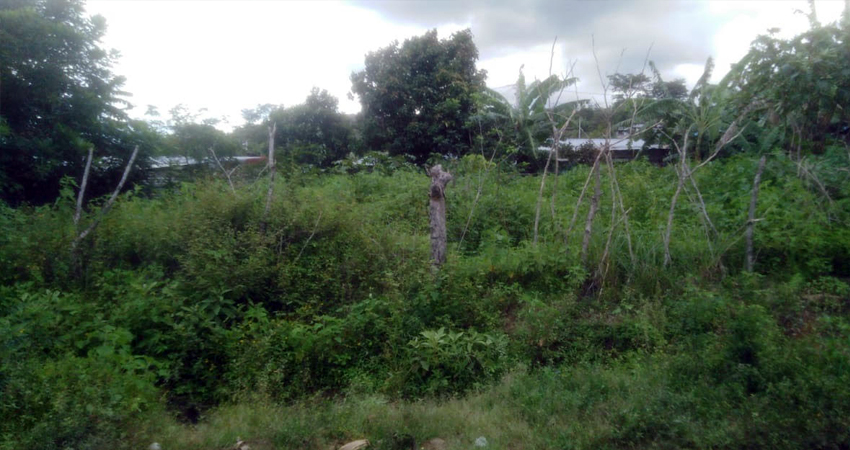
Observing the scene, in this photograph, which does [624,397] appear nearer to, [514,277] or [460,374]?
[460,374]

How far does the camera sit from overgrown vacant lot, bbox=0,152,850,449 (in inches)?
177

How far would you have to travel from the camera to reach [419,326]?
6.53 meters

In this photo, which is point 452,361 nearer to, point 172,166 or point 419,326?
point 419,326

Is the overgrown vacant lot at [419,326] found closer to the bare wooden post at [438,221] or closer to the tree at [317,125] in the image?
the bare wooden post at [438,221]

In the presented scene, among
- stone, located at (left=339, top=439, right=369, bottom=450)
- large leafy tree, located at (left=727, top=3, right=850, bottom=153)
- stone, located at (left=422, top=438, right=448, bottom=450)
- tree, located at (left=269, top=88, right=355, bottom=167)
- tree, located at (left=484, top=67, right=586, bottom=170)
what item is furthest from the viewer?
tree, located at (left=269, top=88, right=355, bottom=167)

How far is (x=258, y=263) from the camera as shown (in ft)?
23.4

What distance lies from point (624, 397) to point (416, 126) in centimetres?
1270

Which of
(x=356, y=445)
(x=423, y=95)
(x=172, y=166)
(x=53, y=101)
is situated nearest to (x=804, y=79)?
(x=356, y=445)

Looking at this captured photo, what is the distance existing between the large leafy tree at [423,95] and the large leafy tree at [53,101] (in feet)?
24.0

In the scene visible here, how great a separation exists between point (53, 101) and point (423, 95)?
9116 millimetres

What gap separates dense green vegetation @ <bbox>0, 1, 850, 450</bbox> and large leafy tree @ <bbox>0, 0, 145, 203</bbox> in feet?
0.14

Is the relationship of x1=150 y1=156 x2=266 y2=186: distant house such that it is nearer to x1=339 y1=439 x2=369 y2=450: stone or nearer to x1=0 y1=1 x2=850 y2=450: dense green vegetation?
x1=0 y1=1 x2=850 y2=450: dense green vegetation

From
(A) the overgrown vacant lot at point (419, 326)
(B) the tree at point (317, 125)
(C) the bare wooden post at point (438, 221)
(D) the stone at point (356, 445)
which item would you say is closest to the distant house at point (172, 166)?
(A) the overgrown vacant lot at point (419, 326)

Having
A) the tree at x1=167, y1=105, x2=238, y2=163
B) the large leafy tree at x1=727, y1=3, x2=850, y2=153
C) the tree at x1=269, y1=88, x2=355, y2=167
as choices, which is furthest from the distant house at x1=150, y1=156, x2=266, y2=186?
the large leafy tree at x1=727, y1=3, x2=850, y2=153
